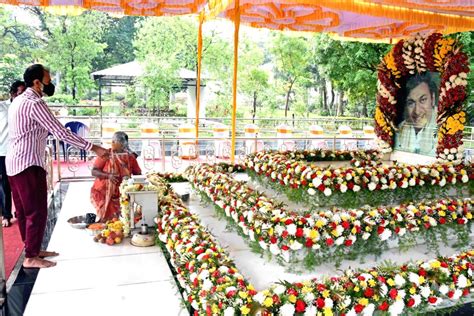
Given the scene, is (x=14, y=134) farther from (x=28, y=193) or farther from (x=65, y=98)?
(x=65, y=98)

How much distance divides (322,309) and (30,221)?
2632 mm

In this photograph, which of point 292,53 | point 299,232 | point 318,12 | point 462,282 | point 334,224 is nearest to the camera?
point 462,282

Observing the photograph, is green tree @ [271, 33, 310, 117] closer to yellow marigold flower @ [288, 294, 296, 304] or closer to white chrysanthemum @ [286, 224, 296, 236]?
white chrysanthemum @ [286, 224, 296, 236]

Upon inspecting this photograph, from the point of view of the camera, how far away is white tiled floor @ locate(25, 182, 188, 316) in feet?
10.6

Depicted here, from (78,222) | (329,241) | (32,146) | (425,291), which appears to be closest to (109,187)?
(78,222)

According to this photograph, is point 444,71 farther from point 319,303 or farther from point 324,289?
point 319,303

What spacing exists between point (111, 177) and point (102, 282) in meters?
1.58

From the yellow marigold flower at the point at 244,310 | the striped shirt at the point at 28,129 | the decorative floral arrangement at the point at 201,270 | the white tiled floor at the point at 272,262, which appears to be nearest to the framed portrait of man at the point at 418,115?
the white tiled floor at the point at 272,262

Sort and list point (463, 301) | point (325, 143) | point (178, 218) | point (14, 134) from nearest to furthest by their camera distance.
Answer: point (463, 301)
point (14, 134)
point (178, 218)
point (325, 143)

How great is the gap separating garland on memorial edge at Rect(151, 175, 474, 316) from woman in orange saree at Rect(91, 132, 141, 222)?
1.70 metres

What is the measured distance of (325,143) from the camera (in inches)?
475

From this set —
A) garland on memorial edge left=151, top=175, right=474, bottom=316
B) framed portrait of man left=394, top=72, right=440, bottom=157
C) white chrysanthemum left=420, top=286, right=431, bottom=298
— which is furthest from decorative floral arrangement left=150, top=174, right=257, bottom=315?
framed portrait of man left=394, top=72, right=440, bottom=157

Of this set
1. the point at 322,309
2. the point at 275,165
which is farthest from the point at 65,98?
the point at 322,309

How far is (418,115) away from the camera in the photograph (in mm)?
8000
